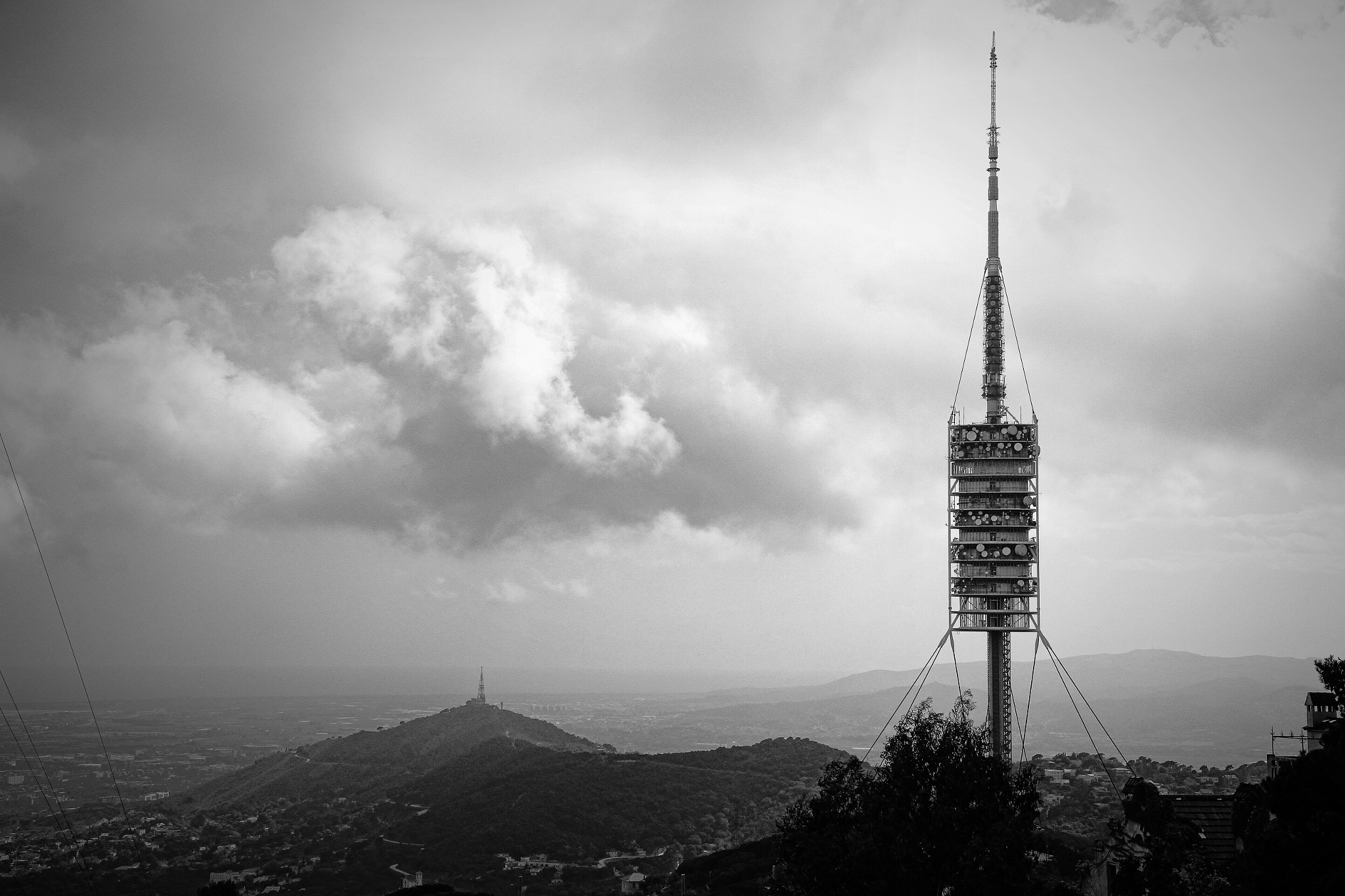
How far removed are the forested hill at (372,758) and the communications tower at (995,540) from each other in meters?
78.7

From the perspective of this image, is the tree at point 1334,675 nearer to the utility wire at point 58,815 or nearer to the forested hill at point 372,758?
the utility wire at point 58,815

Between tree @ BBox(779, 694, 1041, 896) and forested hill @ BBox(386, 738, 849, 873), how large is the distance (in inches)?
2207

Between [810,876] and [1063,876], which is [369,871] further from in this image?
[810,876]

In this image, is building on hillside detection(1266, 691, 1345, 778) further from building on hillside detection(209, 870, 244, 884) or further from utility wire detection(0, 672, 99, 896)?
building on hillside detection(209, 870, 244, 884)

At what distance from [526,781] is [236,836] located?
30.1 meters

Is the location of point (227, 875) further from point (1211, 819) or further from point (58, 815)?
point (1211, 819)

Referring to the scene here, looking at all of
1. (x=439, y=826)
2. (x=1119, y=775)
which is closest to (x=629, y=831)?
(x=439, y=826)

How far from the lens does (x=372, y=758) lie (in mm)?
151500

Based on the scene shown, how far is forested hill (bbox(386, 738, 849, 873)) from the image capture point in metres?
87.0

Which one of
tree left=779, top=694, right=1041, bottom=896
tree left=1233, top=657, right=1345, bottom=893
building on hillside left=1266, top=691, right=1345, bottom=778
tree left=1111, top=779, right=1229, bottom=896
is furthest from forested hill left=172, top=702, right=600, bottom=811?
tree left=1233, top=657, right=1345, bottom=893

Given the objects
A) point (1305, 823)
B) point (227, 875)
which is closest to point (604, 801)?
point (227, 875)

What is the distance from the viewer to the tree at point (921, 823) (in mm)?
27109

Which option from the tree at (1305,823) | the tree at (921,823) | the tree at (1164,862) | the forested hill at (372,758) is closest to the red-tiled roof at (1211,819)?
the tree at (1164,862)

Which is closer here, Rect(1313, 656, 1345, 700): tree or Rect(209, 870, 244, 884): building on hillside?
Rect(1313, 656, 1345, 700): tree
